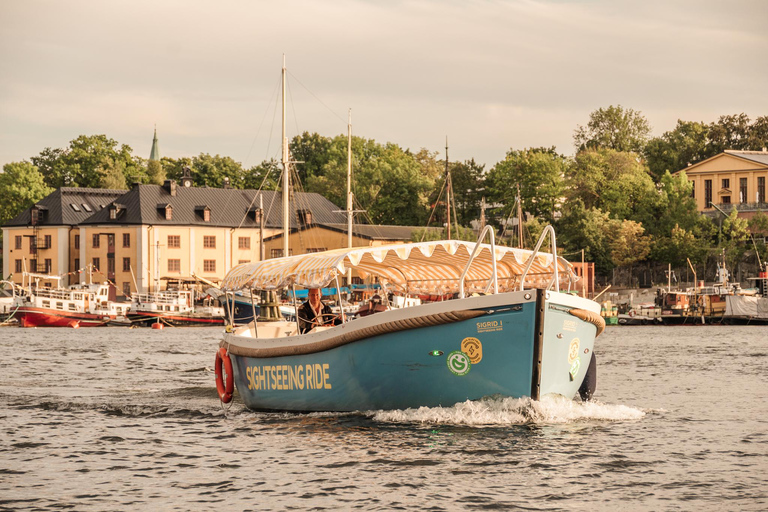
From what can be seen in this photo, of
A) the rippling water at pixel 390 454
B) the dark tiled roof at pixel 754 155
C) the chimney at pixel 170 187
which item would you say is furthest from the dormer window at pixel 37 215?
the rippling water at pixel 390 454

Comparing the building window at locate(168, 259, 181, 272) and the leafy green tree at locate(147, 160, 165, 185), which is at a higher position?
the leafy green tree at locate(147, 160, 165, 185)

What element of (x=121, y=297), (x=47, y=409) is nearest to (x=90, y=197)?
(x=121, y=297)

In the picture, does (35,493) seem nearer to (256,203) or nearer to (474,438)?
(474,438)

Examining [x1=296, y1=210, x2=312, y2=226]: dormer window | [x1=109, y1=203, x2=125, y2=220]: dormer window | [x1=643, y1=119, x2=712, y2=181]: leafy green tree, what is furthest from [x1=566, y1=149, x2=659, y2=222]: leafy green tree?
[x1=109, y1=203, x2=125, y2=220]: dormer window

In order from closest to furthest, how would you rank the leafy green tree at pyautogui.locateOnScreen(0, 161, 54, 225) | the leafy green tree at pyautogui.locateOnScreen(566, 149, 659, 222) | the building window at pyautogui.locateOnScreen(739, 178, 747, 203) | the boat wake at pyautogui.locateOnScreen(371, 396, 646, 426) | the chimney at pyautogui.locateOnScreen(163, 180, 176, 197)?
1. the boat wake at pyautogui.locateOnScreen(371, 396, 646, 426)
2. the leafy green tree at pyautogui.locateOnScreen(566, 149, 659, 222)
3. the building window at pyautogui.locateOnScreen(739, 178, 747, 203)
4. the chimney at pyautogui.locateOnScreen(163, 180, 176, 197)
5. the leafy green tree at pyautogui.locateOnScreen(0, 161, 54, 225)

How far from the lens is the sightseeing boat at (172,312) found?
80.6 metres

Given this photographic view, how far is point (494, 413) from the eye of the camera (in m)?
16.4

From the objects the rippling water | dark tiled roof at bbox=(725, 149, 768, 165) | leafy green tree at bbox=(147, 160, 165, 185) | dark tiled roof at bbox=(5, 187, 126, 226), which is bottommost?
the rippling water

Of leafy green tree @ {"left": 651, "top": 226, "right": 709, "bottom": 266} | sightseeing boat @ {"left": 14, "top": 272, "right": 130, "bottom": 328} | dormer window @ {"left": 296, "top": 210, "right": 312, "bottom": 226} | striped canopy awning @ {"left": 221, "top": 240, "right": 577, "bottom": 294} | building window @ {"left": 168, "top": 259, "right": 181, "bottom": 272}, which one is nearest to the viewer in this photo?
striped canopy awning @ {"left": 221, "top": 240, "right": 577, "bottom": 294}

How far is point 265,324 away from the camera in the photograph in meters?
22.4

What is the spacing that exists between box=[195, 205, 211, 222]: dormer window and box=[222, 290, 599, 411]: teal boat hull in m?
82.0

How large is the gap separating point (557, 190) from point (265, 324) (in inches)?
2776

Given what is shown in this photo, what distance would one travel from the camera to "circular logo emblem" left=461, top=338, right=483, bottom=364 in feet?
52.5

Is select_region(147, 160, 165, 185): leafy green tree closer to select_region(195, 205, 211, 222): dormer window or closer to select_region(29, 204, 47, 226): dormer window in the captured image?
select_region(29, 204, 47, 226): dormer window
